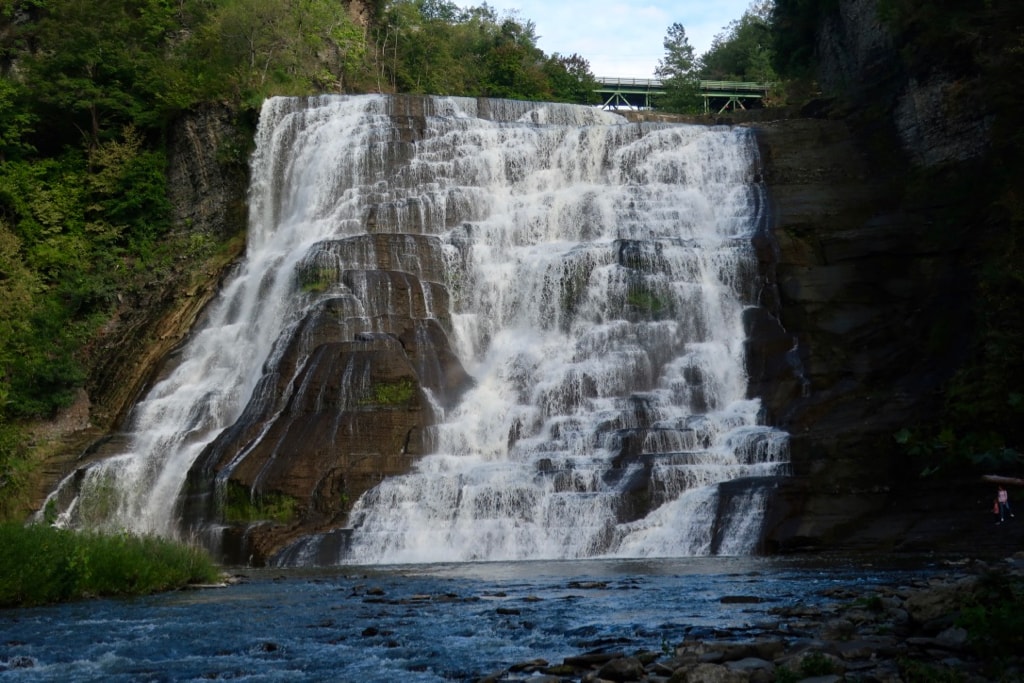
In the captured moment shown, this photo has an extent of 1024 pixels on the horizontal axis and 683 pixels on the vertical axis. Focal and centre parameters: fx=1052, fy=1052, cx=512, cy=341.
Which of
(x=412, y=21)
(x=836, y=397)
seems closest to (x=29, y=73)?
(x=412, y=21)

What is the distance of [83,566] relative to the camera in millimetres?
17000

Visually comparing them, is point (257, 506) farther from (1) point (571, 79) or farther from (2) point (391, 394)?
(1) point (571, 79)

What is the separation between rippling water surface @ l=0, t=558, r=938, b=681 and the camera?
1102 cm

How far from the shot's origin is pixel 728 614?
1319cm

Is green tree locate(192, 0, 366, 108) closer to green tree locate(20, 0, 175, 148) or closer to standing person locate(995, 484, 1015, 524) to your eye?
green tree locate(20, 0, 175, 148)

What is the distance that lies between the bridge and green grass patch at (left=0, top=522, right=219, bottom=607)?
200 feet

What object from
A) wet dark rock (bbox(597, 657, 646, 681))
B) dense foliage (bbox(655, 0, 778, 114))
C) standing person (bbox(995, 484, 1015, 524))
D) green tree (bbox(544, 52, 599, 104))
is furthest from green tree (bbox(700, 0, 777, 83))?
wet dark rock (bbox(597, 657, 646, 681))

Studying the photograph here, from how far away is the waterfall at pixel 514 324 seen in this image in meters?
25.2

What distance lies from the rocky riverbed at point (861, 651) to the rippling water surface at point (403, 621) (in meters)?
0.68

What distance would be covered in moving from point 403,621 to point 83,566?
6.37 meters

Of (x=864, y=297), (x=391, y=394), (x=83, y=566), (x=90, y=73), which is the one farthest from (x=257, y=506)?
(x=90, y=73)

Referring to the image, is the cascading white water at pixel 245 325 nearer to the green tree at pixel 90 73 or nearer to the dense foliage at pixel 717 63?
the green tree at pixel 90 73

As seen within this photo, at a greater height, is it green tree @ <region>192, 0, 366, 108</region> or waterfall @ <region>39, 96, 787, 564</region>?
green tree @ <region>192, 0, 366, 108</region>

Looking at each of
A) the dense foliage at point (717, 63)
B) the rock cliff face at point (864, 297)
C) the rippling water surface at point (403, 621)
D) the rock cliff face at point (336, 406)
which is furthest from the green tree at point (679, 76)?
the rippling water surface at point (403, 621)
